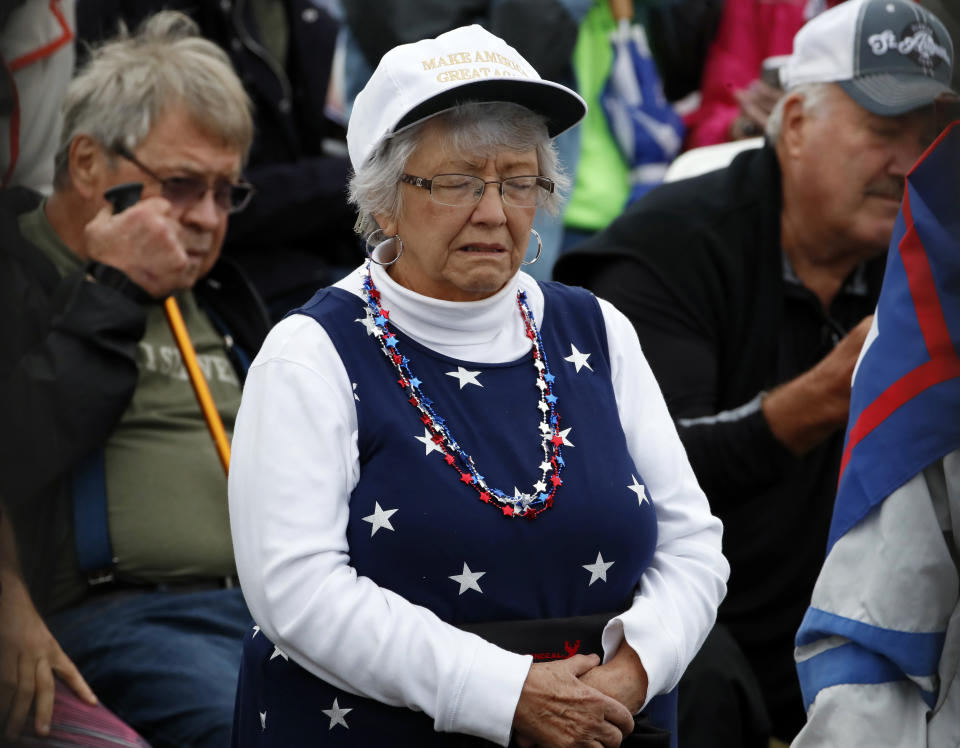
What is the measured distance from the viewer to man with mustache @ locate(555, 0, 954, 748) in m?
3.32

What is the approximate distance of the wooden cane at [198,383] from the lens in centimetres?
309

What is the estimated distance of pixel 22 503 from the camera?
2678 millimetres

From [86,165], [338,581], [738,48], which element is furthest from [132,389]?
[738,48]

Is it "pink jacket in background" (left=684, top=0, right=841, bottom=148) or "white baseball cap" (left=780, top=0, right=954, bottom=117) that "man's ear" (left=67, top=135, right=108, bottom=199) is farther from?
"pink jacket in background" (left=684, top=0, right=841, bottom=148)

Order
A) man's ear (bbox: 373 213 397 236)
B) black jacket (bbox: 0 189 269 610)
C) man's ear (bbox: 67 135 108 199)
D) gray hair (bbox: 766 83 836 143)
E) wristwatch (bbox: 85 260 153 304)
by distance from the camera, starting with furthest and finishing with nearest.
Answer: gray hair (bbox: 766 83 836 143), man's ear (bbox: 67 135 108 199), wristwatch (bbox: 85 260 153 304), black jacket (bbox: 0 189 269 610), man's ear (bbox: 373 213 397 236)

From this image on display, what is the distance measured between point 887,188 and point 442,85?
63.9 inches

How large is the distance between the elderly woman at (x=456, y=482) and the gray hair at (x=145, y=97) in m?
1.13

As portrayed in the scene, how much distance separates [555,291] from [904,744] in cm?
104

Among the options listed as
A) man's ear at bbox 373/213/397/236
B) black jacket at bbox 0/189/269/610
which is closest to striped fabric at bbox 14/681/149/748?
black jacket at bbox 0/189/269/610

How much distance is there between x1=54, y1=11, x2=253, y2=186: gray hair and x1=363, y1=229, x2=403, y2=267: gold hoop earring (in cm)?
111

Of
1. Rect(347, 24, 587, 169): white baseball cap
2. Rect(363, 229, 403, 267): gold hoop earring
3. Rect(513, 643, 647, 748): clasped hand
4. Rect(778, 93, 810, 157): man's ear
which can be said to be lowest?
Rect(513, 643, 647, 748): clasped hand

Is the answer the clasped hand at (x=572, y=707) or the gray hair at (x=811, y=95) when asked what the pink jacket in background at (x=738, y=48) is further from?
the clasped hand at (x=572, y=707)

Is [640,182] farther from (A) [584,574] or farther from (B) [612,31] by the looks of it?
(A) [584,574]

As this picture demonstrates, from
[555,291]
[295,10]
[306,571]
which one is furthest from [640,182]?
[306,571]
